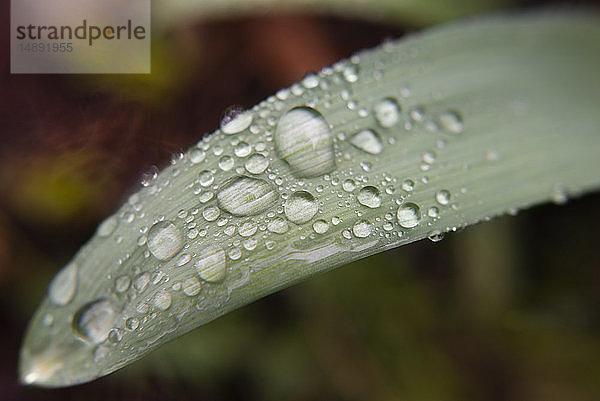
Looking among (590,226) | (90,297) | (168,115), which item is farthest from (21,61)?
(590,226)

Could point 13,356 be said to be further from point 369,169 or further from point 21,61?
point 369,169

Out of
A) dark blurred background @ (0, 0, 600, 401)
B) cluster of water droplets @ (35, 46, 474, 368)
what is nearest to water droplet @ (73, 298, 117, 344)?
cluster of water droplets @ (35, 46, 474, 368)

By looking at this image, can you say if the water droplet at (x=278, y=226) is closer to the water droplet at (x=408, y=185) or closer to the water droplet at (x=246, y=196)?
the water droplet at (x=246, y=196)

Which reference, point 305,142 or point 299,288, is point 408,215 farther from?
point 299,288

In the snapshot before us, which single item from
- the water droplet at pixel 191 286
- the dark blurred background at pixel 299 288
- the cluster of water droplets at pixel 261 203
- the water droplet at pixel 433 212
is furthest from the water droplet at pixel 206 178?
the dark blurred background at pixel 299 288

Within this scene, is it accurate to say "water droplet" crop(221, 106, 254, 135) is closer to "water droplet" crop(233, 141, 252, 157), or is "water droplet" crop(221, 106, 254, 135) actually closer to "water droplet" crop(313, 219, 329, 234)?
"water droplet" crop(233, 141, 252, 157)
